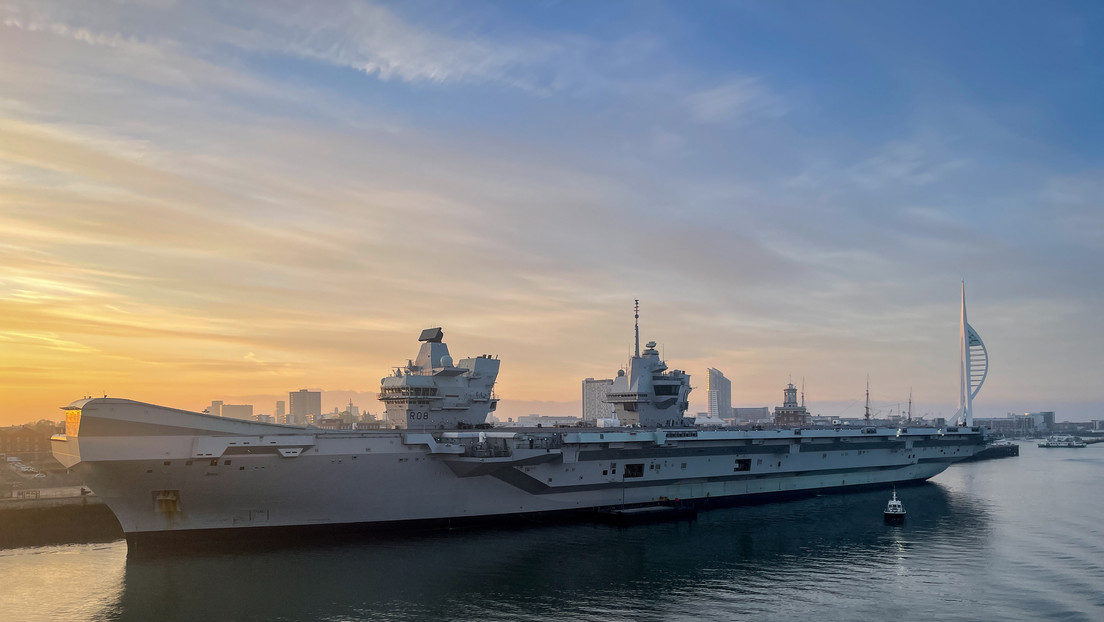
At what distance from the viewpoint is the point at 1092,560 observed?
2436 cm

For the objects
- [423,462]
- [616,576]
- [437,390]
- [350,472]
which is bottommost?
[616,576]

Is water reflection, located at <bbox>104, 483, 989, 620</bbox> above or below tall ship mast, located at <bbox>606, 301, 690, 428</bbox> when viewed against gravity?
below

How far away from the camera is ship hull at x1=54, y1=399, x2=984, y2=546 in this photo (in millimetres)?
23766

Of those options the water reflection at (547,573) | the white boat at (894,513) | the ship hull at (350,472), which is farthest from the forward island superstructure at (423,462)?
the white boat at (894,513)

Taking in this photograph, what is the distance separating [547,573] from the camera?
73.7 ft

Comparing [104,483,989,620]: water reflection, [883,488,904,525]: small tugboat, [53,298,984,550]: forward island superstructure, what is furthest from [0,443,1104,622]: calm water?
[53,298,984,550]: forward island superstructure

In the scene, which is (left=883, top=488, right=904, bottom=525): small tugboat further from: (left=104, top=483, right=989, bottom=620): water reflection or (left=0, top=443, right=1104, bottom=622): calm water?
(left=104, top=483, right=989, bottom=620): water reflection

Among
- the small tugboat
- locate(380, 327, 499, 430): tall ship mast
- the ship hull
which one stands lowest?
the small tugboat

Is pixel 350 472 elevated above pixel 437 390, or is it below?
below

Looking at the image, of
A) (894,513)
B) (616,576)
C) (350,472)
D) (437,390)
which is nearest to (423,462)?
(350,472)

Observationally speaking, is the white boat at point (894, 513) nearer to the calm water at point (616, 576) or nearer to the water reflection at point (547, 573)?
the calm water at point (616, 576)

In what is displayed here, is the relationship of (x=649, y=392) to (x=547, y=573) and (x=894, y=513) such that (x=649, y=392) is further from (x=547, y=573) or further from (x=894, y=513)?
(x=547, y=573)

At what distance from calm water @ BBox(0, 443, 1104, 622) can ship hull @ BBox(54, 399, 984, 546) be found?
133 centimetres

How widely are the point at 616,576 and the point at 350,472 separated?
10.2 meters
